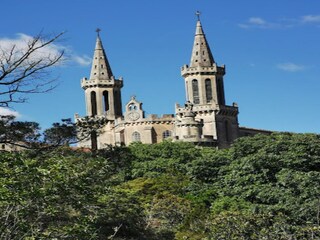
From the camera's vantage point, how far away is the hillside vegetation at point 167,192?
772 inches

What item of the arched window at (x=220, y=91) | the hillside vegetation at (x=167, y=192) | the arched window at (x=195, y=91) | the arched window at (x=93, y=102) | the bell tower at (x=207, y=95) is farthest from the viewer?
the arched window at (x=93, y=102)

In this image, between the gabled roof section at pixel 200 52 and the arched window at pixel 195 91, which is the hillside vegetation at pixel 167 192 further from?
the gabled roof section at pixel 200 52

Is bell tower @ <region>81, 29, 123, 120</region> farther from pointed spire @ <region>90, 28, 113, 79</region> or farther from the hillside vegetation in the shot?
the hillside vegetation

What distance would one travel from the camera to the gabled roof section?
82.8 metres

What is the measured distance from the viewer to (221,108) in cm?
7969

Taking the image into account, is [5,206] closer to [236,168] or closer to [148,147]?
[236,168]

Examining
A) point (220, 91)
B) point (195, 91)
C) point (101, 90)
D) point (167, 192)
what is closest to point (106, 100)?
point (101, 90)

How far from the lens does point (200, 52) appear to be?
83.1 m

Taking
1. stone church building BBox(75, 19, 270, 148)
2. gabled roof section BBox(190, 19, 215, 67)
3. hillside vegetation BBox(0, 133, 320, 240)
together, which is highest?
gabled roof section BBox(190, 19, 215, 67)

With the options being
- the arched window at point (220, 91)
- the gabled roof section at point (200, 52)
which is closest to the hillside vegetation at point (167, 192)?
the arched window at point (220, 91)

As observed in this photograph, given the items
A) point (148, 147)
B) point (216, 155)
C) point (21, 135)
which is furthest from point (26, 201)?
point (148, 147)

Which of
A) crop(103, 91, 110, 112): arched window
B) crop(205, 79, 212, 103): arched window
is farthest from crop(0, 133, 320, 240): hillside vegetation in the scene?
crop(103, 91, 110, 112): arched window

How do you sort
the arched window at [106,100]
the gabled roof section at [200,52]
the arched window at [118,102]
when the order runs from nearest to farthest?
1. the gabled roof section at [200,52]
2. the arched window at [106,100]
3. the arched window at [118,102]

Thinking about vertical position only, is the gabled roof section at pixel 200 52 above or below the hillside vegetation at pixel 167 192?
above
